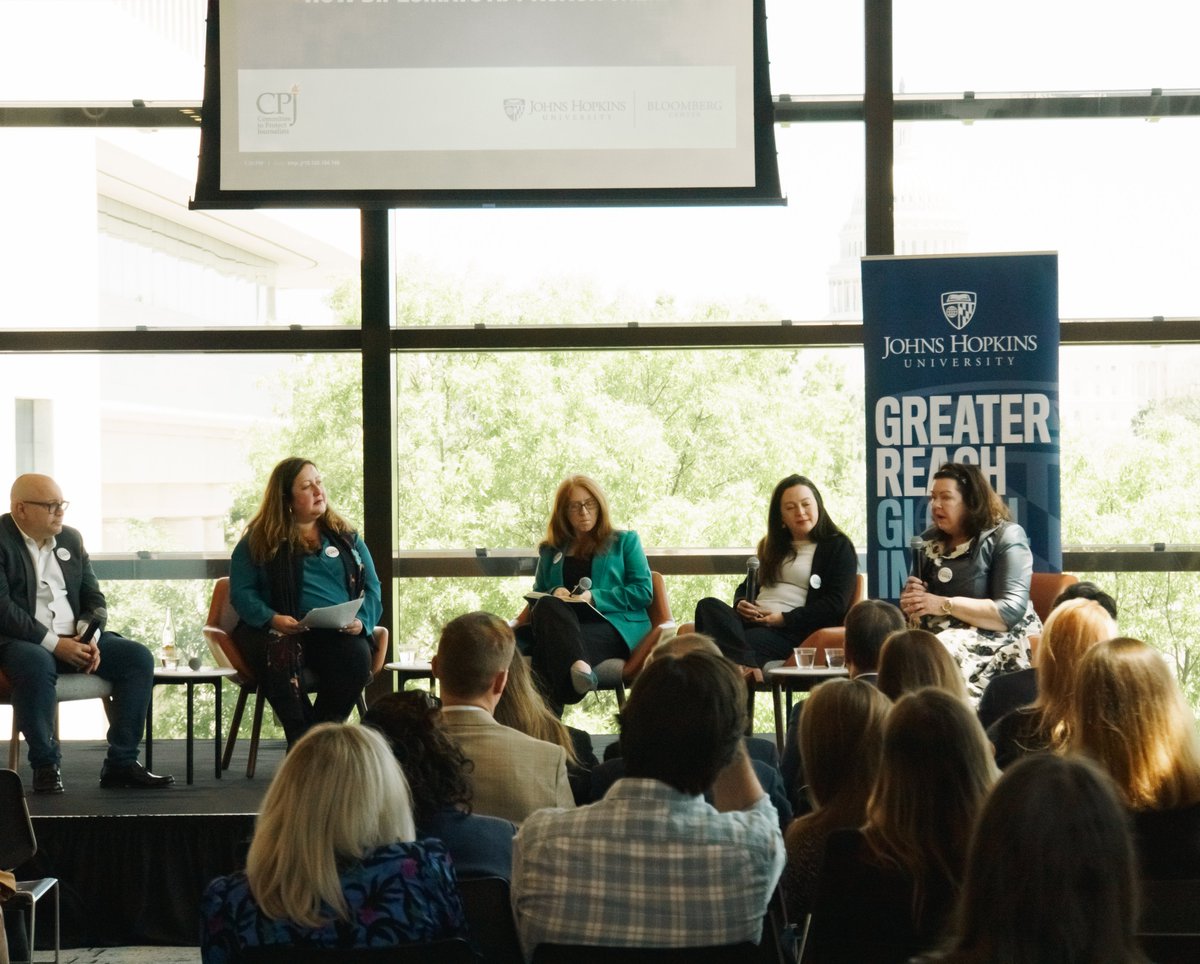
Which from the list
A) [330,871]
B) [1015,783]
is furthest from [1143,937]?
[330,871]

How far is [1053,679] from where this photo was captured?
2.94 meters

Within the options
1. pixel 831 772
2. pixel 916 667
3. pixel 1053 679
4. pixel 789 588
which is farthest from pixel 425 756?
pixel 789 588

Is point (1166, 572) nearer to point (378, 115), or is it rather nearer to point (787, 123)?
point (787, 123)

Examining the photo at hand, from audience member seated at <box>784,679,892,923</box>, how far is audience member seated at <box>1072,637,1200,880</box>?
377 mm

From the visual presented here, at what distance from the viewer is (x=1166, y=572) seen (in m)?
6.06

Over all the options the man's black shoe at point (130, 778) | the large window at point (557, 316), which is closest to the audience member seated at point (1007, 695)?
the large window at point (557, 316)

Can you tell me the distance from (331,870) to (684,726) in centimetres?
55

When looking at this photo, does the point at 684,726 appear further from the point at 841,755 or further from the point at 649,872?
the point at 841,755

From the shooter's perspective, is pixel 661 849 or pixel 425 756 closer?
pixel 661 849

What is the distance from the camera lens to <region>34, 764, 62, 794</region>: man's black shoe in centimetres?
454

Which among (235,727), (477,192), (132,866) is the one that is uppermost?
(477,192)

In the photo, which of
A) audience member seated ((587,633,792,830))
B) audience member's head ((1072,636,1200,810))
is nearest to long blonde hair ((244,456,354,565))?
audience member seated ((587,633,792,830))

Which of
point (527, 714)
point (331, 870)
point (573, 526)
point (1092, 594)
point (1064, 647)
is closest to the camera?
point (331, 870)

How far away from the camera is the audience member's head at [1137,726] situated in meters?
2.24
